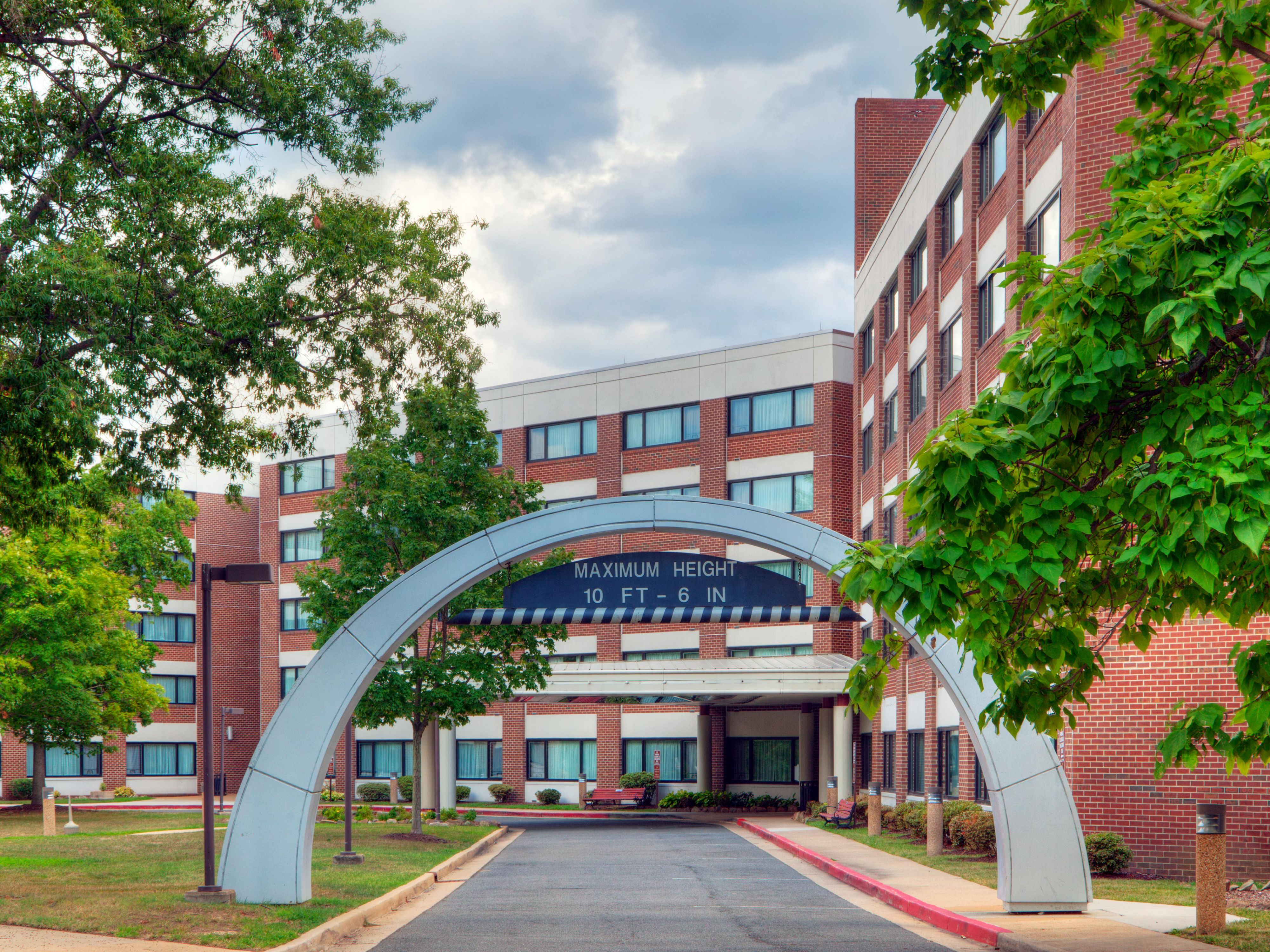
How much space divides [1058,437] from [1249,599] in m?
1.53

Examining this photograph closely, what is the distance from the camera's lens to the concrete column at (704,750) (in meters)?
47.2

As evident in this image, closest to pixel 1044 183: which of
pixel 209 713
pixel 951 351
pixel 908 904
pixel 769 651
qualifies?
pixel 951 351

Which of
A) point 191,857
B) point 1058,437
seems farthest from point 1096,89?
point 191,857

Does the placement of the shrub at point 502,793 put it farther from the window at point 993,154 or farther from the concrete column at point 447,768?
the window at point 993,154

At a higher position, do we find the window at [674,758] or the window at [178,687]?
the window at [178,687]

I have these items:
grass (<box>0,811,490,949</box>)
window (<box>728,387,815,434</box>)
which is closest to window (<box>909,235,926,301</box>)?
window (<box>728,387,815,434</box>)

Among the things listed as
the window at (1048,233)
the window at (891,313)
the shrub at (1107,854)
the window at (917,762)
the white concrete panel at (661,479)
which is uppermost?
the window at (891,313)

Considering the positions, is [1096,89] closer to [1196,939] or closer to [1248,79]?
[1248,79]

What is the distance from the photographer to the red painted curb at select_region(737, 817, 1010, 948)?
13.4 m

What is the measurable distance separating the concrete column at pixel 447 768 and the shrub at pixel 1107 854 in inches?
1063

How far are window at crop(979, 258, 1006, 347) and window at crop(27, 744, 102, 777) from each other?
39497mm

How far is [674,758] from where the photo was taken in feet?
158

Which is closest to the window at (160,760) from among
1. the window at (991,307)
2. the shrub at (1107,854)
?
the window at (991,307)

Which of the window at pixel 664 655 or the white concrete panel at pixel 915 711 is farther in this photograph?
the window at pixel 664 655
